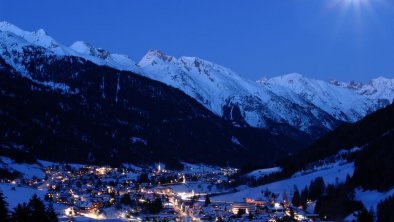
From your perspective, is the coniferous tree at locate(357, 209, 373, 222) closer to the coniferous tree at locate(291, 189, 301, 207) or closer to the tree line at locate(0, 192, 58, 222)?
the coniferous tree at locate(291, 189, 301, 207)

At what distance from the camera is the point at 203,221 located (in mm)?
151500

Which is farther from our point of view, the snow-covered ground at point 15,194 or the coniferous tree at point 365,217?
the snow-covered ground at point 15,194

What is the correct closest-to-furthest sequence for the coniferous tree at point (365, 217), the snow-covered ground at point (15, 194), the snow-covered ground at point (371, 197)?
the coniferous tree at point (365, 217), the snow-covered ground at point (15, 194), the snow-covered ground at point (371, 197)

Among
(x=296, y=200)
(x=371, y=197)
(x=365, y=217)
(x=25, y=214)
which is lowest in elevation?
(x=365, y=217)

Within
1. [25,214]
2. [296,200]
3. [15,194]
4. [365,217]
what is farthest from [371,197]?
[25,214]

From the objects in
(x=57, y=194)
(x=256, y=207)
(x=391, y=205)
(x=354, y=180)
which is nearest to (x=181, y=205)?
(x=256, y=207)

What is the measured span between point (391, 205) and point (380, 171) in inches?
1513

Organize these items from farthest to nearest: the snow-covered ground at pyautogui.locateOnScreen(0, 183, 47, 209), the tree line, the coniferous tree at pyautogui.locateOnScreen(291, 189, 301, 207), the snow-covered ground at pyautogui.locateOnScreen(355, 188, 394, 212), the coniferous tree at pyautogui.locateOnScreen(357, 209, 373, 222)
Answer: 1. the coniferous tree at pyautogui.locateOnScreen(291, 189, 301, 207)
2. the snow-covered ground at pyautogui.locateOnScreen(355, 188, 394, 212)
3. the snow-covered ground at pyautogui.locateOnScreen(0, 183, 47, 209)
4. the coniferous tree at pyautogui.locateOnScreen(357, 209, 373, 222)
5. the tree line

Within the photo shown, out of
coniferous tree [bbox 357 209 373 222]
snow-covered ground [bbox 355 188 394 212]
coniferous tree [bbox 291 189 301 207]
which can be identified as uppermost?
coniferous tree [bbox 291 189 301 207]

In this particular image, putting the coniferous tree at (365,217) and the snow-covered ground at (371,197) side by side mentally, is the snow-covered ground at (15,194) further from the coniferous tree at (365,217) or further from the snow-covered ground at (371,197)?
the snow-covered ground at (371,197)

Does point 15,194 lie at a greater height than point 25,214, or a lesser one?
greater

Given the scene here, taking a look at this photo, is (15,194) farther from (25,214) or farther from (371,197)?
(371,197)

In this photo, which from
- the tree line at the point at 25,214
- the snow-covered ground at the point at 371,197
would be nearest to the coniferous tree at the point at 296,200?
the snow-covered ground at the point at 371,197

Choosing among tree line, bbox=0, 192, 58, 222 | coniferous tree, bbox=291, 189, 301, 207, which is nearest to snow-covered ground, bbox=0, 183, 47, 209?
tree line, bbox=0, 192, 58, 222
